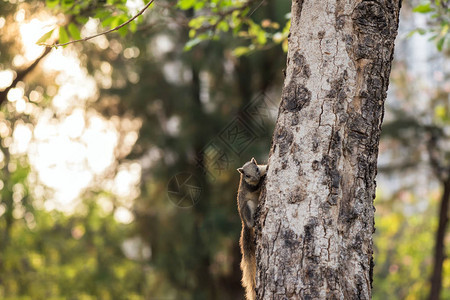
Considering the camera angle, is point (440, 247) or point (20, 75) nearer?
point (20, 75)

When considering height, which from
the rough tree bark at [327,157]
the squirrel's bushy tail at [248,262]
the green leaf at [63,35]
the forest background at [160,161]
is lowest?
the forest background at [160,161]

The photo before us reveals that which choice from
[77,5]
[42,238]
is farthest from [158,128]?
[77,5]

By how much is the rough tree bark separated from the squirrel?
0.51 m

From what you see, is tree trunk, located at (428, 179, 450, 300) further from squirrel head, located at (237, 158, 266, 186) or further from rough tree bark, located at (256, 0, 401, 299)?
rough tree bark, located at (256, 0, 401, 299)

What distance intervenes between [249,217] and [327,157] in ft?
3.22

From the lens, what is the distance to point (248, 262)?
302 cm

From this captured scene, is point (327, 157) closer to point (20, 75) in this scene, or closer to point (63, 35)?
point (63, 35)

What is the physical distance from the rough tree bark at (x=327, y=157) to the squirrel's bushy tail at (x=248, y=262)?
0.70 metres

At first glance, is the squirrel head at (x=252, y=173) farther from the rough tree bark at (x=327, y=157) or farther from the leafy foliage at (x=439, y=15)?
the leafy foliage at (x=439, y=15)

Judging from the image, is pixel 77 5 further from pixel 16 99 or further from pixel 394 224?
pixel 394 224

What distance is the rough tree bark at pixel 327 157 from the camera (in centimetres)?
214

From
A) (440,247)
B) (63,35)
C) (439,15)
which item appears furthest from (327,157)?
(440,247)

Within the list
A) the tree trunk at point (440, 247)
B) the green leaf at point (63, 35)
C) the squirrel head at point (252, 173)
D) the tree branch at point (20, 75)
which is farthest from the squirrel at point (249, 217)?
the tree trunk at point (440, 247)

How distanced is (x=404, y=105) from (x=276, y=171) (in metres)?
9.86
